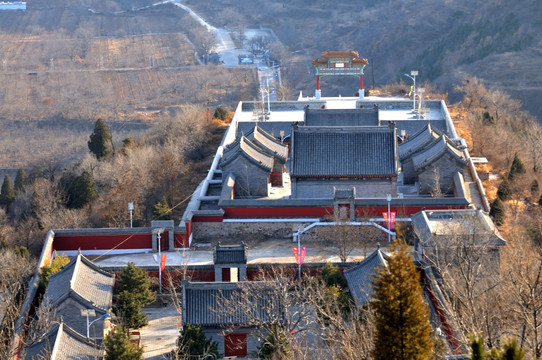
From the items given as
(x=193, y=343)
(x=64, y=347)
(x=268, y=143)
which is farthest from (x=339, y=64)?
(x=64, y=347)

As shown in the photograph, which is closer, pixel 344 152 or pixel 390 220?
pixel 390 220

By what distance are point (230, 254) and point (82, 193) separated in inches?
422

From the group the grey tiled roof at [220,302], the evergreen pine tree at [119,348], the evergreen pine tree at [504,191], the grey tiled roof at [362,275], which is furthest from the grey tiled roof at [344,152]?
the evergreen pine tree at [119,348]

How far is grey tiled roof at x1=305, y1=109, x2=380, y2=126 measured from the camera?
43.6 metres

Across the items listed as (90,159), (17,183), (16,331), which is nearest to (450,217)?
(16,331)

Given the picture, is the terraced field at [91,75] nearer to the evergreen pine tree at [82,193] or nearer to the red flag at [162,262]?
the evergreen pine tree at [82,193]

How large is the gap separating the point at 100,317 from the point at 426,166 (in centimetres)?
1562

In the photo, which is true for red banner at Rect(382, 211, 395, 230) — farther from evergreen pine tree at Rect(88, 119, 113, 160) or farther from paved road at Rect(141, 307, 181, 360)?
evergreen pine tree at Rect(88, 119, 113, 160)

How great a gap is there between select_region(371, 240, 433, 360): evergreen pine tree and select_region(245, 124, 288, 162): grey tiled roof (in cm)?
2400

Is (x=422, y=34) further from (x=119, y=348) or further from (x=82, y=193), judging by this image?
(x=119, y=348)

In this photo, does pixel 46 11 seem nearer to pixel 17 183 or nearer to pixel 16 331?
pixel 17 183

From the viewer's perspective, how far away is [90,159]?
44.8 meters

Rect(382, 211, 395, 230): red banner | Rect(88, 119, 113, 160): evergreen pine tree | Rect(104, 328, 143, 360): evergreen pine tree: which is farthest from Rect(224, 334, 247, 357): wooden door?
Rect(88, 119, 113, 160): evergreen pine tree

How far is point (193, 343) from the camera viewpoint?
A: 25.1 m
